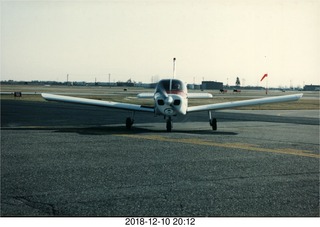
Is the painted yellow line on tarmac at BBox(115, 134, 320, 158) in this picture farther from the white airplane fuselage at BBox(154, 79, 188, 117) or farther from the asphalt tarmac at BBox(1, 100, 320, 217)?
the white airplane fuselage at BBox(154, 79, 188, 117)

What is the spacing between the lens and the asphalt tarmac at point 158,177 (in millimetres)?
6379

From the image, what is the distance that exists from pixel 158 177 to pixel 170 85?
33.2 feet

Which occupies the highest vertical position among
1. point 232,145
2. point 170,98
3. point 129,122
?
point 170,98

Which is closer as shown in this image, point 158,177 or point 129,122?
point 158,177

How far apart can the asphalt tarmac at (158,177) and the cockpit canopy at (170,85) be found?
3.86 metres

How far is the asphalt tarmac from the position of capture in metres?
6.38

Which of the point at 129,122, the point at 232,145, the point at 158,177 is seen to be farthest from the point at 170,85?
the point at 158,177

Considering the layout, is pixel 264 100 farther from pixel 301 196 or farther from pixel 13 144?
pixel 301 196

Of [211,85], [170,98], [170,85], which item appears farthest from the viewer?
[211,85]

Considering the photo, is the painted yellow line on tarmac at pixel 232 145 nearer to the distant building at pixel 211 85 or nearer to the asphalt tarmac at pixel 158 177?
the asphalt tarmac at pixel 158 177

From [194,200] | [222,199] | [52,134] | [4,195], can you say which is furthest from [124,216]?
[52,134]

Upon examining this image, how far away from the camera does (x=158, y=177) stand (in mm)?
8695

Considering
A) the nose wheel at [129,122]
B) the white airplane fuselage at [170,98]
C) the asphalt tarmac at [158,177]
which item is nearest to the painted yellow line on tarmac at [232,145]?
the asphalt tarmac at [158,177]

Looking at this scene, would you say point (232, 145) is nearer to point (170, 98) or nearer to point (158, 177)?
point (170, 98)
